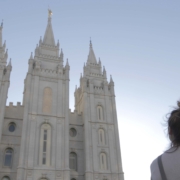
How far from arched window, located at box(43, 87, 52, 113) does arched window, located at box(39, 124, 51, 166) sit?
221 cm

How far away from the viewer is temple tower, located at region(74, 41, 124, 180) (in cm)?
2911

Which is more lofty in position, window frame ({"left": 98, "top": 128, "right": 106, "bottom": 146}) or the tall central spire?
the tall central spire

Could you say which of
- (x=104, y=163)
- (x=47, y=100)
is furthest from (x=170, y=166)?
(x=47, y=100)

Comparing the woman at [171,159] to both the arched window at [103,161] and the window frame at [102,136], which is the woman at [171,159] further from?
the window frame at [102,136]

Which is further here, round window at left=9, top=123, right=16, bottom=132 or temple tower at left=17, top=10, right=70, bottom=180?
round window at left=9, top=123, right=16, bottom=132

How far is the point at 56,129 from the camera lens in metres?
29.6

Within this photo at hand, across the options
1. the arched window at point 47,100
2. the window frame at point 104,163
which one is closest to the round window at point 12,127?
the arched window at point 47,100

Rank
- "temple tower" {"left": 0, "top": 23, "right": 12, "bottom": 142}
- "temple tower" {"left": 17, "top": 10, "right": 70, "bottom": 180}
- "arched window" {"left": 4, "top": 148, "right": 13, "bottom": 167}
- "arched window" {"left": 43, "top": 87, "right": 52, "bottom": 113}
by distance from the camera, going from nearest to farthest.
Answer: "temple tower" {"left": 17, "top": 10, "right": 70, "bottom": 180} → "arched window" {"left": 4, "top": 148, "right": 13, "bottom": 167} → "temple tower" {"left": 0, "top": 23, "right": 12, "bottom": 142} → "arched window" {"left": 43, "top": 87, "right": 52, "bottom": 113}

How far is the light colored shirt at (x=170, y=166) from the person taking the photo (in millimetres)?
1786

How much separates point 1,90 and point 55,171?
12.4m

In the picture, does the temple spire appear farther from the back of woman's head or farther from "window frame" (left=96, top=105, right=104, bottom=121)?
the back of woman's head

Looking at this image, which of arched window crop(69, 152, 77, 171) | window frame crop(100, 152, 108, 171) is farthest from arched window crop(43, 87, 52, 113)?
window frame crop(100, 152, 108, 171)

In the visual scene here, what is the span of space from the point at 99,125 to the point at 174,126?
101 feet

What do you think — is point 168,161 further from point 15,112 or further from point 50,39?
point 50,39
